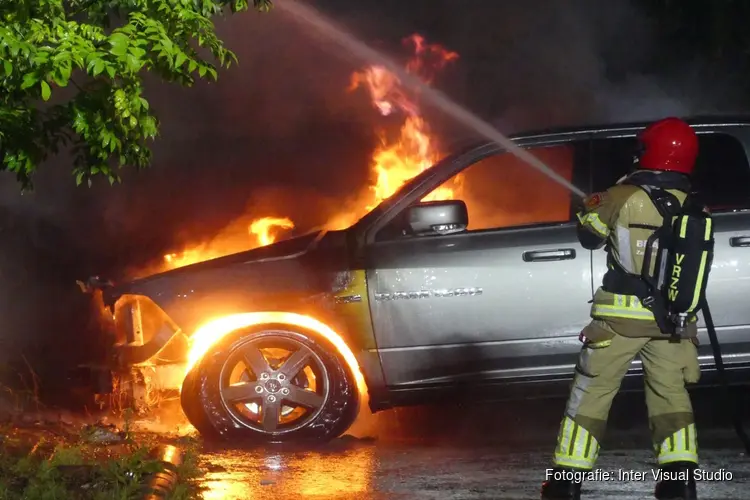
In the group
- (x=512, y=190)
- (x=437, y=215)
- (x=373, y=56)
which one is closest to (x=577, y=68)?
(x=373, y=56)

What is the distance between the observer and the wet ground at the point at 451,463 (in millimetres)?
4766

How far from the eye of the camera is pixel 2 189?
380 inches

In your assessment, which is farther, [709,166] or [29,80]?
[709,166]

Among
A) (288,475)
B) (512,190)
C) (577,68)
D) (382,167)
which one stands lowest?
(288,475)

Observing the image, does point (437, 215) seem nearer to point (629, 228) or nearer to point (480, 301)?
point (480, 301)

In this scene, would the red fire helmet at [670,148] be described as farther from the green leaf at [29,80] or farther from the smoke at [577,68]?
the smoke at [577,68]

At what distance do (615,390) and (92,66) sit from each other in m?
2.50

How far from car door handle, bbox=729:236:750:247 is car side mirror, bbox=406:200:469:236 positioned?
4.85 feet

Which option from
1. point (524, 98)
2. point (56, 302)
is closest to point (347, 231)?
point (56, 302)

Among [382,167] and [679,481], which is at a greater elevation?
[382,167]

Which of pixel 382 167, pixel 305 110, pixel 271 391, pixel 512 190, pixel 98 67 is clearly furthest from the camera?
pixel 305 110

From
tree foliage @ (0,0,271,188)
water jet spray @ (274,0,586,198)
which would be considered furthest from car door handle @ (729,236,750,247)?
water jet spray @ (274,0,586,198)

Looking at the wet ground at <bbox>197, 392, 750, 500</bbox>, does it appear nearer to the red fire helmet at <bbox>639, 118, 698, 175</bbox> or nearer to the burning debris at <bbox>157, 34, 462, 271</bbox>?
the red fire helmet at <bbox>639, 118, 698, 175</bbox>

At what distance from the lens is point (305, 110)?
1084 centimetres
